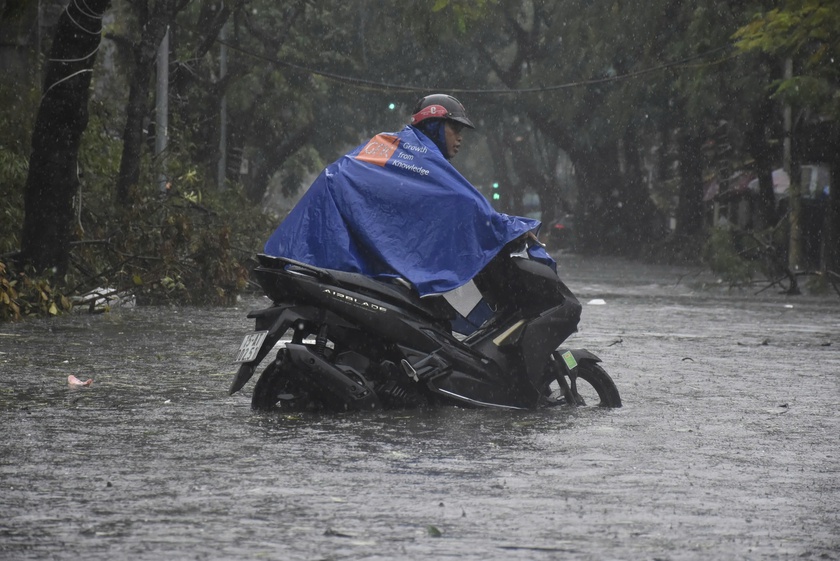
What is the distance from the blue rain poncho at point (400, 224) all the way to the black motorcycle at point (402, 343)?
145 millimetres

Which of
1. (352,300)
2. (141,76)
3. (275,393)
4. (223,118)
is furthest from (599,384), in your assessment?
(223,118)

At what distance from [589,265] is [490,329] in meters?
33.5

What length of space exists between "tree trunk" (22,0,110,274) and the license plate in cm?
888

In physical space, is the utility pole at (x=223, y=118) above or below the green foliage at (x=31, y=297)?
above

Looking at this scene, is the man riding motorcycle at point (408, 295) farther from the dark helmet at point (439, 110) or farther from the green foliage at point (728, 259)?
the green foliage at point (728, 259)

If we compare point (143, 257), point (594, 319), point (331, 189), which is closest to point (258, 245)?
point (143, 257)

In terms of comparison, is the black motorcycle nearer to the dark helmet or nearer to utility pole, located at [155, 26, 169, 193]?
the dark helmet

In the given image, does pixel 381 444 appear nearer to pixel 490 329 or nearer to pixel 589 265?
pixel 490 329

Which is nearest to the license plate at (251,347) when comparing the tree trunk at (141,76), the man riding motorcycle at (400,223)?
the man riding motorcycle at (400,223)

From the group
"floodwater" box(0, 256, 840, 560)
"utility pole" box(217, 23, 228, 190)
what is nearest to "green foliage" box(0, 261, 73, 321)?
"floodwater" box(0, 256, 840, 560)

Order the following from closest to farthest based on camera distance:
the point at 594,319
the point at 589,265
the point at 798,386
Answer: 1. the point at 798,386
2. the point at 594,319
3. the point at 589,265

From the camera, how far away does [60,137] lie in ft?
54.5

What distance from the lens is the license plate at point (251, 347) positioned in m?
8.03

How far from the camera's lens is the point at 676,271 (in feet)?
126
